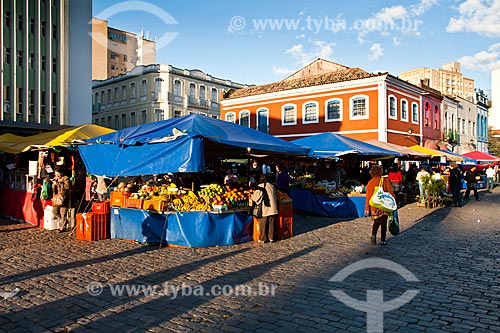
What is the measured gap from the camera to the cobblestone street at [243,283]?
15.6 feet

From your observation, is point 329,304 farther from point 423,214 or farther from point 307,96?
point 307,96

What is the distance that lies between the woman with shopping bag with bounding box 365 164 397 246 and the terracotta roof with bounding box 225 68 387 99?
1768 centimetres

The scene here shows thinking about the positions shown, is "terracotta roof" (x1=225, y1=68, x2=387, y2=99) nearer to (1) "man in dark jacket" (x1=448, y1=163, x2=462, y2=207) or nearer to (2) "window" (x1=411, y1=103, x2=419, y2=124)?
(2) "window" (x1=411, y1=103, x2=419, y2=124)

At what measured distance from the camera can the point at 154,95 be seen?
4159 cm

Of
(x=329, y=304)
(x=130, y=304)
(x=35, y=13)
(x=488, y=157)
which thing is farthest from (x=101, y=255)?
(x=488, y=157)

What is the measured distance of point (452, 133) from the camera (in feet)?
115

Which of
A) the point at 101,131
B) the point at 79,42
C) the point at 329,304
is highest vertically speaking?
the point at 79,42

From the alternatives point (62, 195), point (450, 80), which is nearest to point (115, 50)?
point (62, 195)

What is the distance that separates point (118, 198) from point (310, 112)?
20.7 meters

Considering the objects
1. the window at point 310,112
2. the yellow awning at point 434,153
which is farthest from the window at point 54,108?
the yellow awning at point 434,153

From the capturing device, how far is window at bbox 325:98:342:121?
26.8 m

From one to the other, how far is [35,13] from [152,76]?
16010 mm

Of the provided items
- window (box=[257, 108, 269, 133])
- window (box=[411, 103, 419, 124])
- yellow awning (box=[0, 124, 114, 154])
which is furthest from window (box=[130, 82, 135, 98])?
yellow awning (box=[0, 124, 114, 154])

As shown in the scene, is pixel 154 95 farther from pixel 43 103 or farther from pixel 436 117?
pixel 436 117
